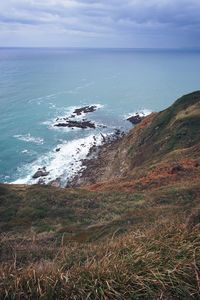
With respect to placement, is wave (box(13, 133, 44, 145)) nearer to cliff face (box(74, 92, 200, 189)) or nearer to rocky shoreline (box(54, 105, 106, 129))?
rocky shoreline (box(54, 105, 106, 129))

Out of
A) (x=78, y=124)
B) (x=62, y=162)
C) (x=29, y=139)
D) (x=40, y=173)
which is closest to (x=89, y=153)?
(x=62, y=162)

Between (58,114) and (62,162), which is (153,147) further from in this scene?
(58,114)

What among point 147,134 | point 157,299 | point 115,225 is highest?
point 157,299

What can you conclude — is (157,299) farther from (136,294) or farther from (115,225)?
(115,225)

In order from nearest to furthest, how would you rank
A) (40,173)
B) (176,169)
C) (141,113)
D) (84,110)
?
1. (176,169)
2. (40,173)
3. (141,113)
4. (84,110)

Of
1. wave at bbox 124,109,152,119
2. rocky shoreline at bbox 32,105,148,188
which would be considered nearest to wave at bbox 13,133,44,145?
rocky shoreline at bbox 32,105,148,188

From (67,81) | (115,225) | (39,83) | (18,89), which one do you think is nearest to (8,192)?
(115,225)
